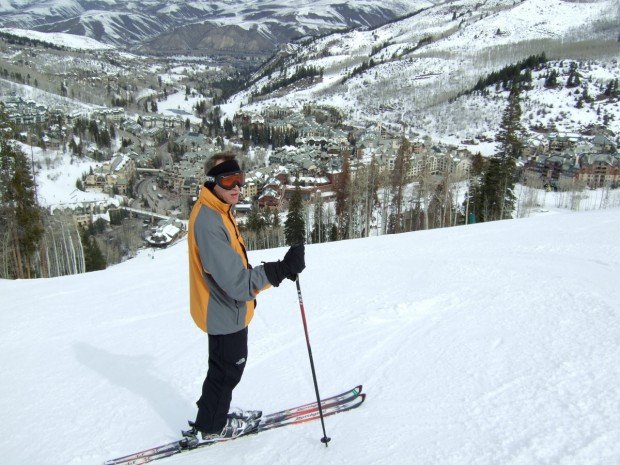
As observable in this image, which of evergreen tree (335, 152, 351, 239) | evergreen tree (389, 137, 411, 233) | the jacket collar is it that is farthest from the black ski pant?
evergreen tree (335, 152, 351, 239)

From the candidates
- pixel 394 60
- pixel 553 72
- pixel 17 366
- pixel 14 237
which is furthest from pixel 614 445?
pixel 394 60

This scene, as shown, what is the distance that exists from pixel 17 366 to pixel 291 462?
338 cm

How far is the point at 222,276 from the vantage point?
213 centimetres

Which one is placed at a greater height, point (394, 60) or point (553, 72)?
point (394, 60)

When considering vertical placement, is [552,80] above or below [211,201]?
above

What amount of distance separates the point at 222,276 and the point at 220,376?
0.71m

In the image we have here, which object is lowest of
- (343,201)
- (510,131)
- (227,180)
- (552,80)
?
(343,201)

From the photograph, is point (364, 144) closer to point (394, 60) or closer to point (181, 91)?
point (394, 60)

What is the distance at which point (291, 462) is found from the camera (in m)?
2.30

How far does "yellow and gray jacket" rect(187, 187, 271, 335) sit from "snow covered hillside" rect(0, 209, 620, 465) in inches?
34.3

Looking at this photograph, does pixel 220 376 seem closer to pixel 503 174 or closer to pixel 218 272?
pixel 218 272

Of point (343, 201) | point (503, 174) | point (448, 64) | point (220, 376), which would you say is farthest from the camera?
point (448, 64)

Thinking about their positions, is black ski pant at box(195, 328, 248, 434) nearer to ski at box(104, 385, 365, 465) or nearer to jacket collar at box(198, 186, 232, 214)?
ski at box(104, 385, 365, 465)

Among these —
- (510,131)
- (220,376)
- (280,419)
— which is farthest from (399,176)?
(220,376)
